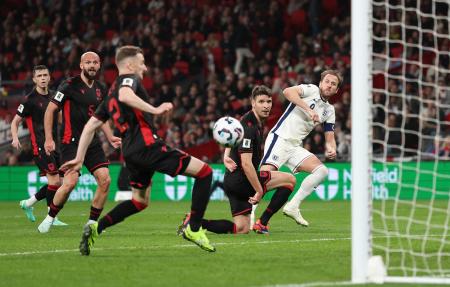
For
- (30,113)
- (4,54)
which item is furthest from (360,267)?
(4,54)

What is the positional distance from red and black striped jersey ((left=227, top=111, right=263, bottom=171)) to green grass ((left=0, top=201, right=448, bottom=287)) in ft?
2.97

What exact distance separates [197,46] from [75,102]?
50.2ft

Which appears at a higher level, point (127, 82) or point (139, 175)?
point (127, 82)

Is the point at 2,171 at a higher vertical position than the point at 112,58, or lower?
lower

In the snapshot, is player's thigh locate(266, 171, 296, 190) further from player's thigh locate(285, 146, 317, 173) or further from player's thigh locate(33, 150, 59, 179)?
player's thigh locate(33, 150, 59, 179)

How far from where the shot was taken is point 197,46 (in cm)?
2739

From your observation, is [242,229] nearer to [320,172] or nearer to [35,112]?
[320,172]

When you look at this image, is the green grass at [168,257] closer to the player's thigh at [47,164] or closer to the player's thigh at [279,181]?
the player's thigh at [279,181]

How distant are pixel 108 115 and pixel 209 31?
19.1m

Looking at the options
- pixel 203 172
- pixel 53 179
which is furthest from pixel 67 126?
pixel 203 172

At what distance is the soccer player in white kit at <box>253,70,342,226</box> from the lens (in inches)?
494

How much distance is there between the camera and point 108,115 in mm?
8906

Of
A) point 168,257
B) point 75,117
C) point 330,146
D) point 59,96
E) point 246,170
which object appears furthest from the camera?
point 330,146

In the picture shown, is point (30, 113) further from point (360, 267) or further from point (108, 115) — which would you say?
point (360, 267)
